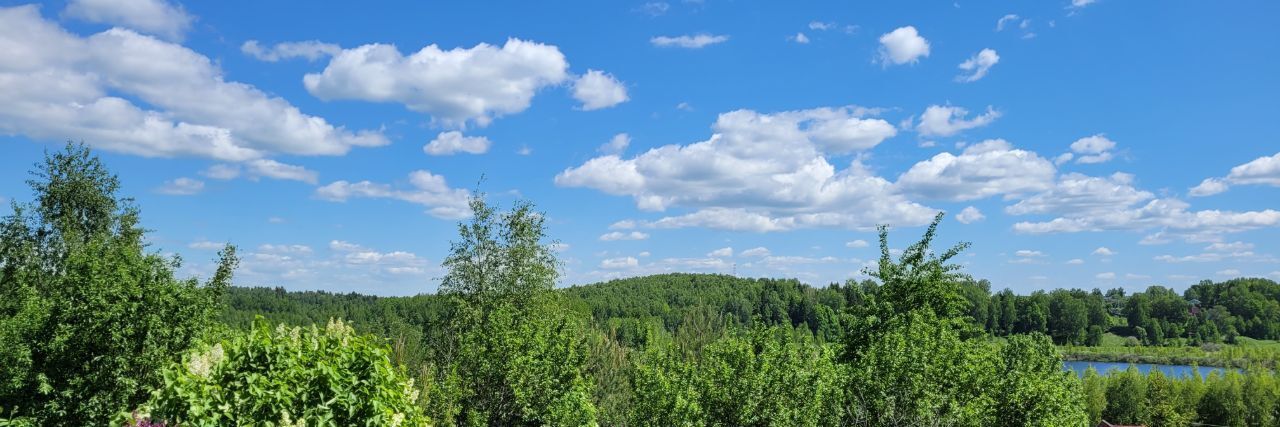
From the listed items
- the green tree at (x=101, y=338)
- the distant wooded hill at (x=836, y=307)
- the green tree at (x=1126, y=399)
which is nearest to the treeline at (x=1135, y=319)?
the distant wooded hill at (x=836, y=307)

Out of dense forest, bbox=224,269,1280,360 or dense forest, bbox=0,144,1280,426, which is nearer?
dense forest, bbox=0,144,1280,426

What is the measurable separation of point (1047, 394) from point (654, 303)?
14691 cm

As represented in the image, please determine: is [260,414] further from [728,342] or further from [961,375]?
[961,375]

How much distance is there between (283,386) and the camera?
706 cm

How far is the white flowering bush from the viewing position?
7008 millimetres

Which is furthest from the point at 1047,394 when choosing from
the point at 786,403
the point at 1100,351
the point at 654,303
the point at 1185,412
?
the point at 1100,351

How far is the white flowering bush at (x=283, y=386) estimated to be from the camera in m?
7.01

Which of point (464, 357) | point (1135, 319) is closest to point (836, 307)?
point (1135, 319)

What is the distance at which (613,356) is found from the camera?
51.4 metres

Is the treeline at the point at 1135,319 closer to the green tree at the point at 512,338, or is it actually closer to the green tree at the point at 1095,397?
the green tree at the point at 1095,397

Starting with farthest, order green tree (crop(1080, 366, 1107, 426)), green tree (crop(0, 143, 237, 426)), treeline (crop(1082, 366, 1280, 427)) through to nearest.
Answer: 1. green tree (crop(1080, 366, 1107, 426))
2. treeline (crop(1082, 366, 1280, 427))
3. green tree (crop(0, 143, 237, 426))

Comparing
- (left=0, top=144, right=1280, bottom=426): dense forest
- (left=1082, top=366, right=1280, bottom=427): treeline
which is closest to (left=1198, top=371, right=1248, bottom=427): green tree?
(left=1082, top=366, right=1280, bottom=427): treeline

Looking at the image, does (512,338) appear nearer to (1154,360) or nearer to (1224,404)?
(1224,404)

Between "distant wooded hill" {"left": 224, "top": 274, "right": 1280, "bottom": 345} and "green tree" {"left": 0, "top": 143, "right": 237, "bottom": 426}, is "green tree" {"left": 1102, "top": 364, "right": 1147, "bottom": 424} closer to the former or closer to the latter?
"distant wooded hill" {"left": 224, "top": 274, "right": 1280, "bottom": 345}
